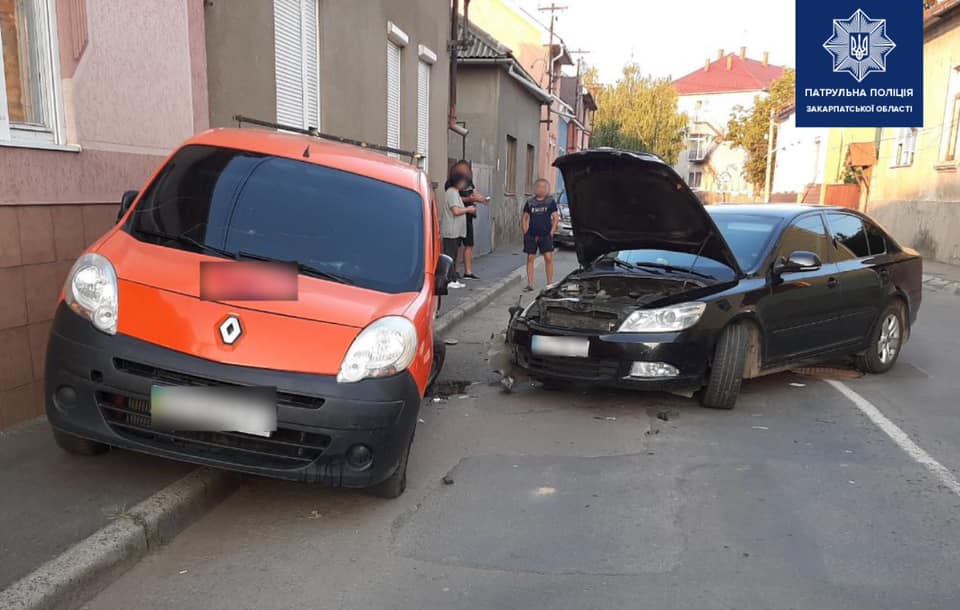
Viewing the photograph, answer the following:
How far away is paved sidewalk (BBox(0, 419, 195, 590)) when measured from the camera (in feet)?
9.80

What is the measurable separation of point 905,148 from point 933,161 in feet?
9.15

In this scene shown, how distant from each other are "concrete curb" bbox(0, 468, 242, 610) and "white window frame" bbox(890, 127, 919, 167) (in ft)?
73.8

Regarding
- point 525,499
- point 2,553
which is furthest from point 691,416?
point 2,553

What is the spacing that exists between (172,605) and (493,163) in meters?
17.8

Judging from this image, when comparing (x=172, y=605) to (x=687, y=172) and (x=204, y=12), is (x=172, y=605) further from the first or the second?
(x=687, y=172)

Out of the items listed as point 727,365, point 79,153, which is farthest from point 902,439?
point 79,153

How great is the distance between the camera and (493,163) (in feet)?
65.2

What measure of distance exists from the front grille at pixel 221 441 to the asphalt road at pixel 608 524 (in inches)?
17.0

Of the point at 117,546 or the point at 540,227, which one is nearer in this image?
the point at 117,546

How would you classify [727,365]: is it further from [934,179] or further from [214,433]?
[934,179]

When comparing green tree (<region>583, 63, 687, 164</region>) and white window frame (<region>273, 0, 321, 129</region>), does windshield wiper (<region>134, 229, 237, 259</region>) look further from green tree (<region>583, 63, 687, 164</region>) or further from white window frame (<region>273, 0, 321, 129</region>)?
green tree (<region>583, 63, 687, 164</region>)

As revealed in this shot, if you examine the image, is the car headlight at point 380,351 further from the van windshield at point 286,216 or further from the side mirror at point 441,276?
the side mirror at point 441,276

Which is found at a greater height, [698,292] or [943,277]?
[698,292]

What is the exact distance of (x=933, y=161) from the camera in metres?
19.2
